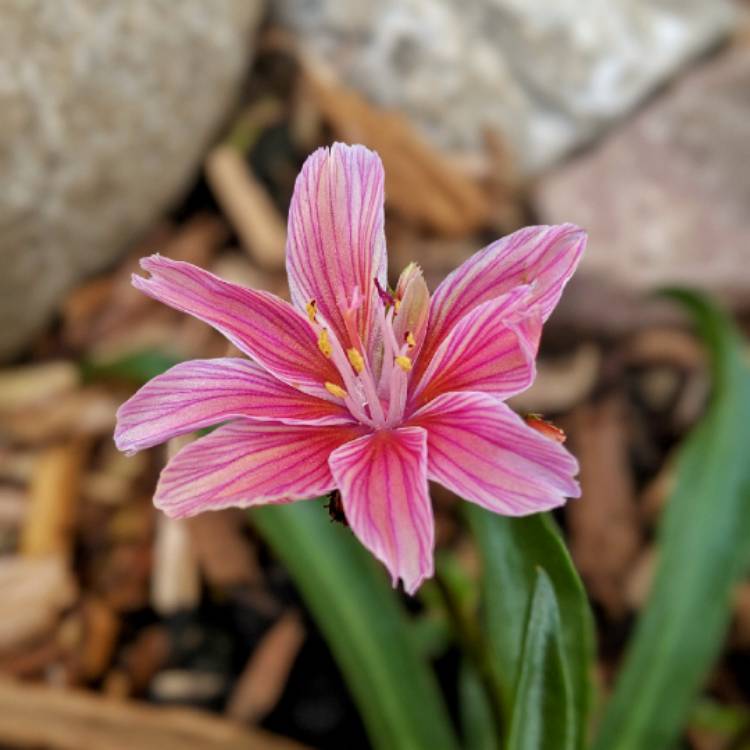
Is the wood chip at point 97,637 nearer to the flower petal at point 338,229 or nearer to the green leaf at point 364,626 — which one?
the green leaf at point 364,626

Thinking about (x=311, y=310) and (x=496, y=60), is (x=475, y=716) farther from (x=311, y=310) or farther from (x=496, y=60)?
(x=496, y=60)

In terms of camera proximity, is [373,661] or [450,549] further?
[450,549]

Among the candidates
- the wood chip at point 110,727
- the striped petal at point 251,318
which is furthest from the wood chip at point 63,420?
the striped petal at point 251,318

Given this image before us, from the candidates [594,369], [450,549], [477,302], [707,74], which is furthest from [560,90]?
[477,302]

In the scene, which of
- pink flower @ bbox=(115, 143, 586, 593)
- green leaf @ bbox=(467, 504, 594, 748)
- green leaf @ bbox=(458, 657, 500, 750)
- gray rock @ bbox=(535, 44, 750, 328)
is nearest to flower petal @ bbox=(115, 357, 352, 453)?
pink flower @ bbox=(115, 143, 586, 593)

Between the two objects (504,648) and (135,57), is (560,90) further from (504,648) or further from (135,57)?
(504,648)

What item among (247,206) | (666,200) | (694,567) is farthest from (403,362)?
(666,200)

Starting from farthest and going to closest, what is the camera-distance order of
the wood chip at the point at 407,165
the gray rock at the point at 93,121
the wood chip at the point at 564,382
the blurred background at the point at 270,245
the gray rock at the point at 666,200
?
1. the wood chip at the point at 407,165
2. the gray rock at the point at 666,200
3. the wood chip at the point at 564,382
4. the gray rock at the point at 93,121
5. the blurred background at the point at 270,245
